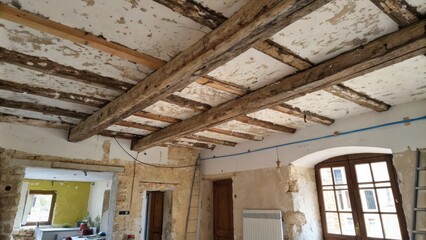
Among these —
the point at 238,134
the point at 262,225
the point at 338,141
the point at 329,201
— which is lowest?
the point at 262,225

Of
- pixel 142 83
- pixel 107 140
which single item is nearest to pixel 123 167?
pixel 107 140

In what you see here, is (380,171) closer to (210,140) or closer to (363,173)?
(363,173)

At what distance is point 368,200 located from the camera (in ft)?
12.3

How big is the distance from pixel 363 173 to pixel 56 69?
423cm

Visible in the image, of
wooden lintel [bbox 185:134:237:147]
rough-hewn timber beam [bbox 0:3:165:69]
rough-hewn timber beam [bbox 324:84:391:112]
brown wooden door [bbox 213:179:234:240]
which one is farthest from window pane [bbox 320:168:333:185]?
rough-hewn timber beam [bbox 0:3:165:69]

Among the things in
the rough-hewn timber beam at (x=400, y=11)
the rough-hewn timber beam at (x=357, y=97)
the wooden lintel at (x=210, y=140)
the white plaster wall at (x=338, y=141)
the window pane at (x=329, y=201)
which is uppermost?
the rough-hewn timber beam at (x=400, y=11)

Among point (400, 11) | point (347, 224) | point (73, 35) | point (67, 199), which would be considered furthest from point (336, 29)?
point (67, 199)

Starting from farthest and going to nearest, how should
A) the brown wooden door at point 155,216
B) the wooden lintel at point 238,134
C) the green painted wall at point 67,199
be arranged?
the green painted wall at point 67,199
the brown wooden door at point 155,216
the wooden lintel at point 238,134

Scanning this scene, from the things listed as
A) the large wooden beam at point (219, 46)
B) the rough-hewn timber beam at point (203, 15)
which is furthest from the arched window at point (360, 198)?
the large wooden beam at point (219, 46)

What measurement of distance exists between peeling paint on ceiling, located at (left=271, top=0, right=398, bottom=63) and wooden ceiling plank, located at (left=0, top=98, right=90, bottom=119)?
115 inches

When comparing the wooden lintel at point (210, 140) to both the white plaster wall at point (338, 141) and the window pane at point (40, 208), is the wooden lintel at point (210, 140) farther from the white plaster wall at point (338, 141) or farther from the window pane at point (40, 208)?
the window pane at point (40, 208)

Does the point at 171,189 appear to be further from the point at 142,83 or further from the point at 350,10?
the point at 350,10

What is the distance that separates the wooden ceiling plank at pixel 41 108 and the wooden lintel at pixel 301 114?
2.68 metres

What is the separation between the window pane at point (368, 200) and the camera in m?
3.67
